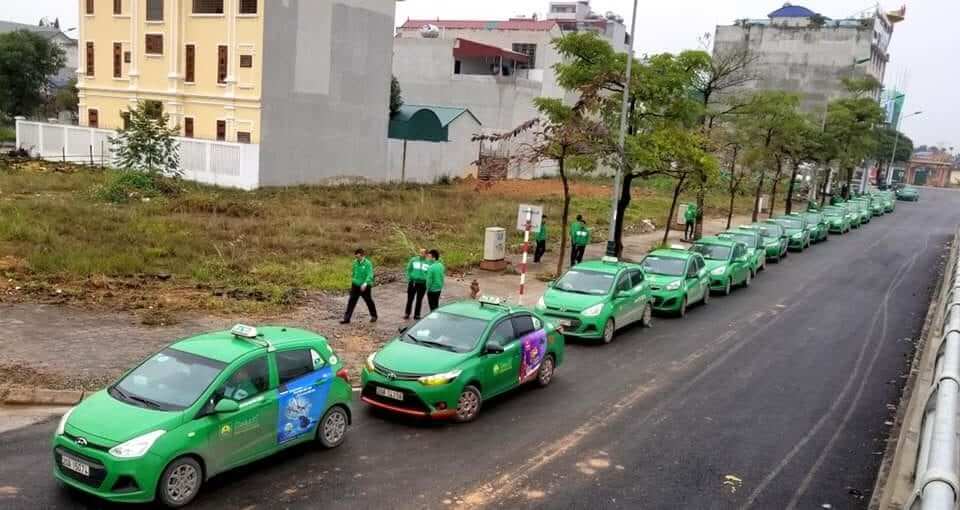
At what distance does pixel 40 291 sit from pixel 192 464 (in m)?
9.74

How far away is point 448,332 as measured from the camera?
11375mm

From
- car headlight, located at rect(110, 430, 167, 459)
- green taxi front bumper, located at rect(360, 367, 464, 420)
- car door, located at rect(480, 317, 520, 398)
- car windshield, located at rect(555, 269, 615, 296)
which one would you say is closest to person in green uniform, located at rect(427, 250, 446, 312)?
car windshield, located at rect(555, 269, 615, 296)

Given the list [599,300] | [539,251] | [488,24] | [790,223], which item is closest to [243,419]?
[599,300]

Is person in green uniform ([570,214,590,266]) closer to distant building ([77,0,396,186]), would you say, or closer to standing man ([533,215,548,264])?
standing man ([533,215,548,264])

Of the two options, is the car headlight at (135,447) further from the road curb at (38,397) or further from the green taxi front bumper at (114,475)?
the road curb at (38,397)

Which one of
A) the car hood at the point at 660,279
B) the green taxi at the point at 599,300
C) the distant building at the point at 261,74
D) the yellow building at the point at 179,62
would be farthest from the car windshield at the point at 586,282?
the yellow building at the point at 179,62

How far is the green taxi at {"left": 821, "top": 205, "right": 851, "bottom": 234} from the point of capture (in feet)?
136

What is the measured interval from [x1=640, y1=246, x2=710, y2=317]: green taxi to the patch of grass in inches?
223

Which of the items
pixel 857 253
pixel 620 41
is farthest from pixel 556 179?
pixel 620 41

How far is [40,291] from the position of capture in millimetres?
15266

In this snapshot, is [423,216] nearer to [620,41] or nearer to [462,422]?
[462,422]

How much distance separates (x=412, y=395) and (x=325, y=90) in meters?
29.5

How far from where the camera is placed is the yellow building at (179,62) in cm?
3503

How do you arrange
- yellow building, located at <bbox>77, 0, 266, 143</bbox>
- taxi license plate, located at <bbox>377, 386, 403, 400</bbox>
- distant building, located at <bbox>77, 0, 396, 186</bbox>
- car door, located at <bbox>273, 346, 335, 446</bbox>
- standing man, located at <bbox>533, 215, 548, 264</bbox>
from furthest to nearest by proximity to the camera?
yellow building, located at <bbox>77, 0, 266, 143</bbox> → distant building, located at <bbox>77, 0, 396, 186</bbox> → standing man, located at <bbox>533, 215, 548, 264</bbox> → taxi license plate, located at <bbox>377, 386, 403, 400</bbox> → car door, located at <bbox>273, 346, 335, 446</bbox>
